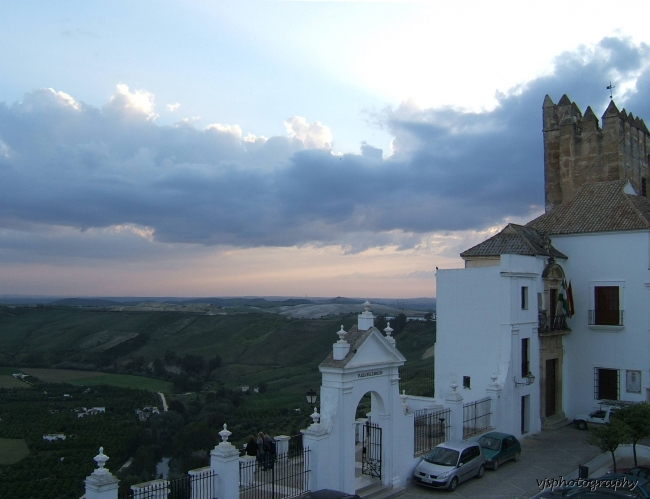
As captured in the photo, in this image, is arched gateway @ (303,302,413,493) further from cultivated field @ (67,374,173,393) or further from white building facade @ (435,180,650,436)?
cultivated field @ (67,374,173,393)

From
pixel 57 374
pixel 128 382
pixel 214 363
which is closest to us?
pixel 128 382

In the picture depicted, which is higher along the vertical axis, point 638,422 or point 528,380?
point 528,380

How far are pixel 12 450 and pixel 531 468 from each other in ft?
183

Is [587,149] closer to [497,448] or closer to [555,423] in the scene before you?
[555,423]

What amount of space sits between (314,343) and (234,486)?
101 metres

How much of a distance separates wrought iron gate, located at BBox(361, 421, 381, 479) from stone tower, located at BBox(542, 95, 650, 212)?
21.8 m

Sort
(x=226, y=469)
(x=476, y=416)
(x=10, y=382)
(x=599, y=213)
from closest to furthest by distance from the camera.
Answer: (x=226, y=469)
(x=476, y=416)
(x=599, y=213)
(x=10, y=382)

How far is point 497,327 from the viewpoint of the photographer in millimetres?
23484

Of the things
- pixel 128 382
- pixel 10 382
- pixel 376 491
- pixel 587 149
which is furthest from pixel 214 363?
pixel 376 491

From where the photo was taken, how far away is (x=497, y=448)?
18984mm

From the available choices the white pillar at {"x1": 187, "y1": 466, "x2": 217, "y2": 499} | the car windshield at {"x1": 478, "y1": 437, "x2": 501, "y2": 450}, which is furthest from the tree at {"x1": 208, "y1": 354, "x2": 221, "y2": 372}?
the white pillar at {"x1": 187, "y1": 466, "x2": 217, "y2": 499}

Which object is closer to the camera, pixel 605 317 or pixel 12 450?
pixel 605 317

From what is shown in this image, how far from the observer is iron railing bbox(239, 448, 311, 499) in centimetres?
1419

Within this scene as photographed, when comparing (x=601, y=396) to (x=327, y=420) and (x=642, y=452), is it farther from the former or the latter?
(x=327, y=420)
